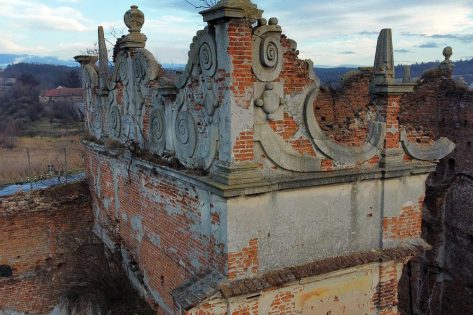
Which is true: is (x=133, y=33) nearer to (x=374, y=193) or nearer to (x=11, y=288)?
(x=374, y=193)

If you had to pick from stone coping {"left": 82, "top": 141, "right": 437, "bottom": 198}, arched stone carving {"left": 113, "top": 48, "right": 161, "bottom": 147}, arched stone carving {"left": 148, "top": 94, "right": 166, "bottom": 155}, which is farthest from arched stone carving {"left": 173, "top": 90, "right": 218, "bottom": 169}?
arched stone carving {"left": 113, "top": 48, "right": 161, "bottom": 147}

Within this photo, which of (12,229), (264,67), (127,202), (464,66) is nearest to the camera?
(264,67)

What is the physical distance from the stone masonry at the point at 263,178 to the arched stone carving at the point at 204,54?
2cm

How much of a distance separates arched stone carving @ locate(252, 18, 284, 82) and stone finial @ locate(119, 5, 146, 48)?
3.58 meters

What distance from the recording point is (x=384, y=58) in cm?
713

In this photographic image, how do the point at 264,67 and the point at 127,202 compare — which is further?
the point at 127,202

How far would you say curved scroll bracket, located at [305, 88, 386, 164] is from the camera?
6.78 meters

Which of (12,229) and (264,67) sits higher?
(264,67)

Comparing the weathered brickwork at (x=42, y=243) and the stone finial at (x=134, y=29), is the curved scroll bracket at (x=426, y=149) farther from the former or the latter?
the weathered brickwork at (x=42, y=243)

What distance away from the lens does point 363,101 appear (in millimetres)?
12391

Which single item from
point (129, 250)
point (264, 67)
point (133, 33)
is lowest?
point (129, 250)

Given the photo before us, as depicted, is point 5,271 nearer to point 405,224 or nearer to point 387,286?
point 387,286

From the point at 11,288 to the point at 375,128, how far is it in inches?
391

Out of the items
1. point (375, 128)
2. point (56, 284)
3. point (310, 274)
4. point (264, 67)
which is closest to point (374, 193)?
point (375, 128)
